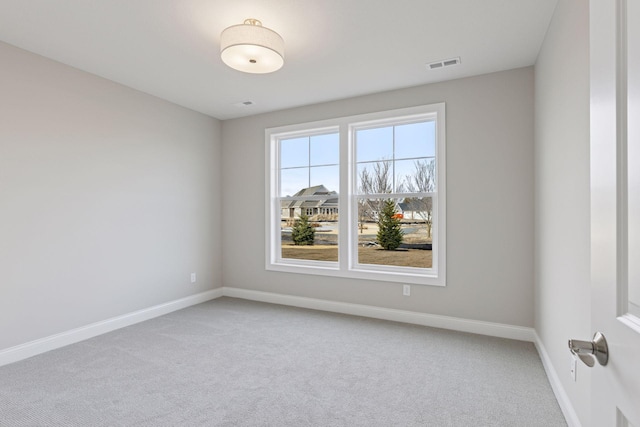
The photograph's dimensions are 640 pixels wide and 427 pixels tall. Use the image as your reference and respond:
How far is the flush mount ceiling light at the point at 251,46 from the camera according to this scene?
2.37 metres

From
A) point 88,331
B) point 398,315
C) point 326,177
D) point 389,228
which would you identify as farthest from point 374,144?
point 88,331

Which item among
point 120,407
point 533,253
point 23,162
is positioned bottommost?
point 120,407

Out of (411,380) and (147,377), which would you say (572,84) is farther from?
(147,377)

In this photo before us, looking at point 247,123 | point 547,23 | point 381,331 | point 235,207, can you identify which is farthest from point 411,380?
point 247,123

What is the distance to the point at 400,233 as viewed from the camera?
4051mm

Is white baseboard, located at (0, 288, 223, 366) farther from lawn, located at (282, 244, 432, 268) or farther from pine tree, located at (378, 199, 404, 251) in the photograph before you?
pine tree, located at (378, 199, 404, 251)

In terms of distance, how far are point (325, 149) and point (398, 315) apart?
91.7 inches

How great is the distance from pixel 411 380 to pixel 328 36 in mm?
2810

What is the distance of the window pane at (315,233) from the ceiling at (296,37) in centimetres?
162

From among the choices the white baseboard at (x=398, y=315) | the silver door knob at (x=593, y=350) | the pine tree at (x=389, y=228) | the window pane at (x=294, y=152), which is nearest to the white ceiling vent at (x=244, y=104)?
the window pane at (x=294, y=152)

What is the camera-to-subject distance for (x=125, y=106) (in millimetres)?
3820

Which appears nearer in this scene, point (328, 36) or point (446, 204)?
point (328, 36)

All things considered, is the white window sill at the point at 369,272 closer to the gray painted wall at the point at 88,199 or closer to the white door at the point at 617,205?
the gray painted wall at the point at 88,199

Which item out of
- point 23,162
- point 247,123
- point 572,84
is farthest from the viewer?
point 247,123
